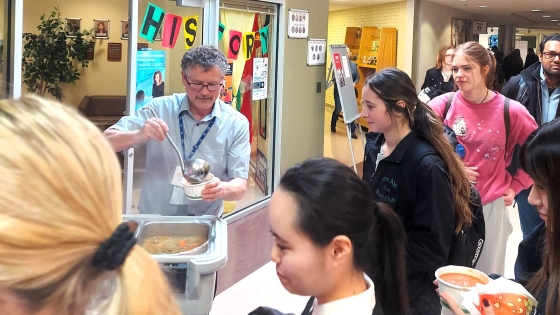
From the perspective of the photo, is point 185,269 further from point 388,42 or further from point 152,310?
point 388,42

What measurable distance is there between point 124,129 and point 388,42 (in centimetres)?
883

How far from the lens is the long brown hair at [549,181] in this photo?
1.41 m

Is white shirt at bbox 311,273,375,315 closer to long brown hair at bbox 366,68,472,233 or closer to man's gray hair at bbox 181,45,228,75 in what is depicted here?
long brown hair at bbox 366,68,472,233

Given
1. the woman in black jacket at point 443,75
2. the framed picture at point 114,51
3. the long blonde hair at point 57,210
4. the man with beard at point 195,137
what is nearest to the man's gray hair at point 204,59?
the man with beard at point 195,137

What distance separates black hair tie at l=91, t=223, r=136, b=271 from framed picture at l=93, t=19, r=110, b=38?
8037 millimetres

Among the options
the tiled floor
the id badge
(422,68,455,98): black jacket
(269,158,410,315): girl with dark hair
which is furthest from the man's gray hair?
(422,68,455,98): black jacket

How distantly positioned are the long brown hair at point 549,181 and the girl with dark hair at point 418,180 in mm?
391

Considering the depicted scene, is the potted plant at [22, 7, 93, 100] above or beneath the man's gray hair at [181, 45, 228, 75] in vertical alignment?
above

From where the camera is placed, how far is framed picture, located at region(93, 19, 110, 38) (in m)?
8.15

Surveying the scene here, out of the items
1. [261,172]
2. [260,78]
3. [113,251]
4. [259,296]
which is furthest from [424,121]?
[261,172]

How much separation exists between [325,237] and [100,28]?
7715mm

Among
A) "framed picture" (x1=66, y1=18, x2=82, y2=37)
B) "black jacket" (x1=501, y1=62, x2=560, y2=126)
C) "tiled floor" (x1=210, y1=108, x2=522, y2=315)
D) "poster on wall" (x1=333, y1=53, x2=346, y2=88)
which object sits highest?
"framed picture" (x1=66, y1=18, x2=82, y2=37)

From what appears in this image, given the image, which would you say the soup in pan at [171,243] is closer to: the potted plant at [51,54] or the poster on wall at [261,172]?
the poster on wall at [261,172]

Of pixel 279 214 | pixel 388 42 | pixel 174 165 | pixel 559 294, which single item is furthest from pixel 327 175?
pixel 388 42
